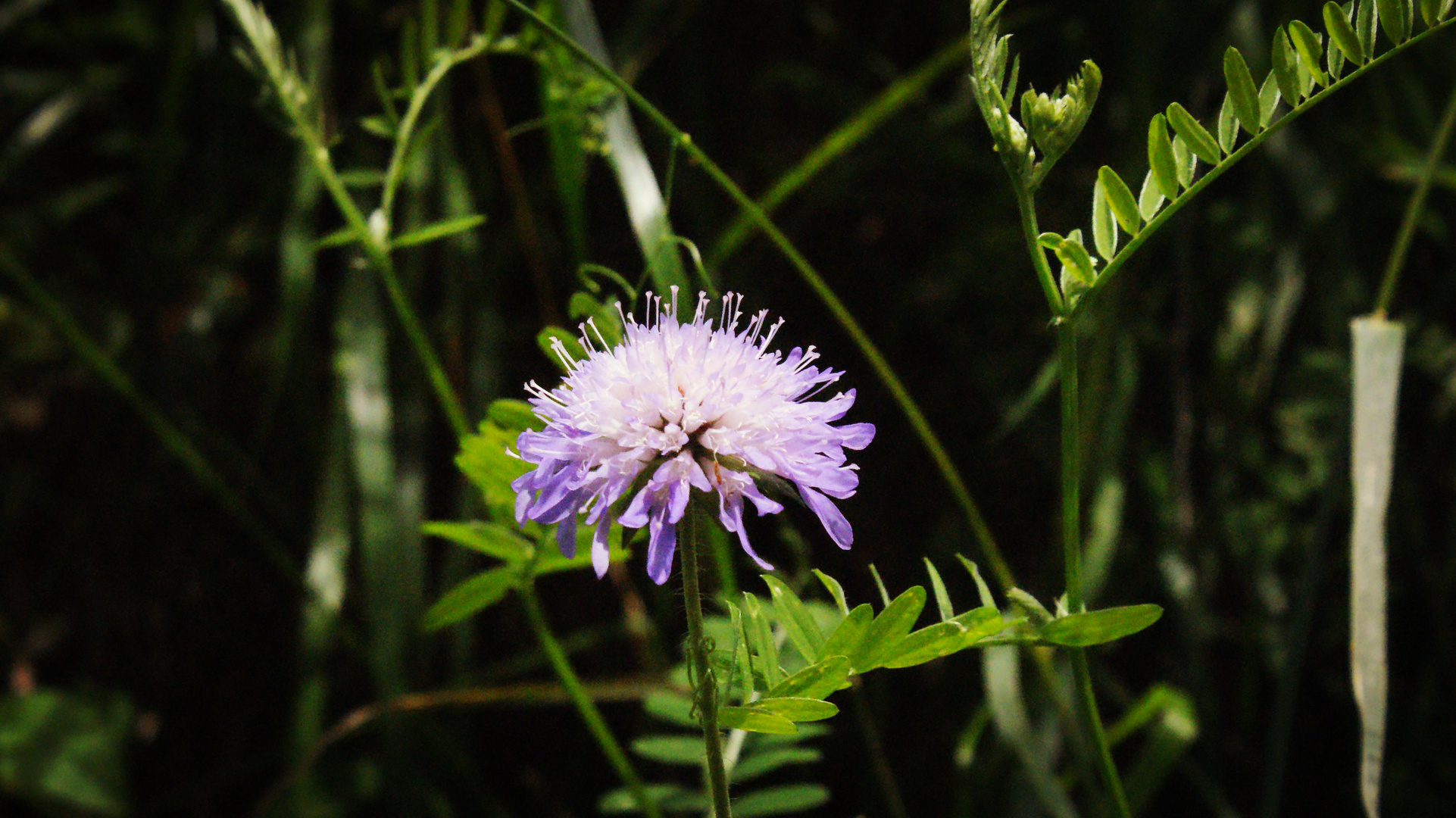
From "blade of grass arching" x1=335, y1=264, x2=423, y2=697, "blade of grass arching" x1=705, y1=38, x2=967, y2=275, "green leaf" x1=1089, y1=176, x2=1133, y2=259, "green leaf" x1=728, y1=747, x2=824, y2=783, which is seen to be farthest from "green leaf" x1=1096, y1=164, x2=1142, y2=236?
"blade of grass arching" x1=335, y1=264, x2=423, y2=697

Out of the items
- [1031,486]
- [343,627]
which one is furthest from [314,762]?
[1031,486]

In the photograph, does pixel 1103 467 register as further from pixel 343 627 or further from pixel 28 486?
pixel 28 486

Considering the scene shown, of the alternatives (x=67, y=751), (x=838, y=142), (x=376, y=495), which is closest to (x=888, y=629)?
(x=838, y=142)

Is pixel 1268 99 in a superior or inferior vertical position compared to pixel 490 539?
superior

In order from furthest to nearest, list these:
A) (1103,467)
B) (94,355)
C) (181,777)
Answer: (181,777) → (1103,467) → (94,355)

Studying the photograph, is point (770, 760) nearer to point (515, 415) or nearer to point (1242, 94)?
point (515, 415)

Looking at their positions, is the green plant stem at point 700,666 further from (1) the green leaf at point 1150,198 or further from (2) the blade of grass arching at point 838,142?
(2) the blade of grass arching at point 838,142
